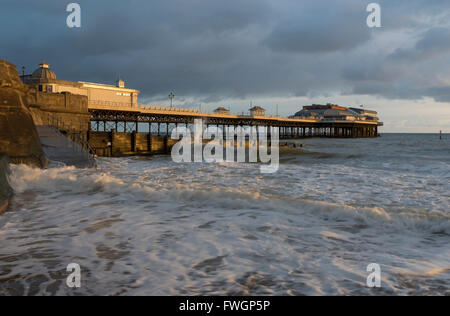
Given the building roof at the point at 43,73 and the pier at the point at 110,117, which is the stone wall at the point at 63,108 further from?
the building roof at the point at 43,73

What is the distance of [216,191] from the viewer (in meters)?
8.39

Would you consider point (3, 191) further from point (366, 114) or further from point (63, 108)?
point (366, 114)

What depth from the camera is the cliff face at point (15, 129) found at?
1027cm

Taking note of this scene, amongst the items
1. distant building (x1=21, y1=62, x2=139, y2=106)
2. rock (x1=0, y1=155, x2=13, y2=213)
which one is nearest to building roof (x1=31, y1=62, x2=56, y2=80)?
distant building (x1=21, y1=62, x2=139, y2=106)

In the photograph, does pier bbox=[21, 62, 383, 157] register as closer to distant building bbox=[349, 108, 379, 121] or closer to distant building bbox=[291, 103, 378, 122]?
distant building bbox=[291, 103, 378, 122]

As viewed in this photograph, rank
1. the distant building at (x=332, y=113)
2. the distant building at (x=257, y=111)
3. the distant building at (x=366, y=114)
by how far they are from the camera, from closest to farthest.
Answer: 1. the distant building at (x=257, y=111)
2. the distant building at (x=332, y=113)
3. the distant building at (x=366, y=114)

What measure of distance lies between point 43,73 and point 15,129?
44.3 m

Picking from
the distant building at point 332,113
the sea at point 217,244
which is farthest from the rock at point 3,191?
the distant building at point 332,113

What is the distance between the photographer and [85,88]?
Answer: 5212cm

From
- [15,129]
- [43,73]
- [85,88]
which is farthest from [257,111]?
[15,129]

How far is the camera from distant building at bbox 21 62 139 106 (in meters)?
46.5

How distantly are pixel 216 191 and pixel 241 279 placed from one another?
518 cm

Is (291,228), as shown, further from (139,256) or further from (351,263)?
(139,256)
